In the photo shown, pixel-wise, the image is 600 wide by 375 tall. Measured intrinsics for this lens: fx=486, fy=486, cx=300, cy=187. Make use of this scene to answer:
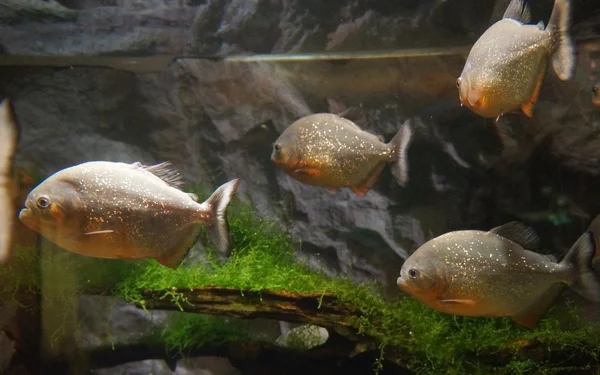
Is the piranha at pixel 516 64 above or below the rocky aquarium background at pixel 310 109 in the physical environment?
above

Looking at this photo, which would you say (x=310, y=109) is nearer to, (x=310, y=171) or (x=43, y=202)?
(x=310, y=171)

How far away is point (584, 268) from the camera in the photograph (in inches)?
112

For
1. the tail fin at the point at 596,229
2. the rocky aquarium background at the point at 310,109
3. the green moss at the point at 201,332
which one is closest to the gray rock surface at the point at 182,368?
the green moss at the point at 201,332

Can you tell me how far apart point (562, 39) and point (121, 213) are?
2.67m

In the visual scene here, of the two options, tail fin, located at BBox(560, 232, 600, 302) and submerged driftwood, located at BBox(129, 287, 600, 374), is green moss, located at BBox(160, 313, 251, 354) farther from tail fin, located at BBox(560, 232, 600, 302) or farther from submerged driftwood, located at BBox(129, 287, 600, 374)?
tail fin, located at BBox(560, 232, 600, 302)

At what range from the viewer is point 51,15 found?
16.8 feet

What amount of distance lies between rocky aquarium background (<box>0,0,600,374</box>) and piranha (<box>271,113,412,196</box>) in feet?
3.80

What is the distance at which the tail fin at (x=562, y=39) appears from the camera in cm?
270

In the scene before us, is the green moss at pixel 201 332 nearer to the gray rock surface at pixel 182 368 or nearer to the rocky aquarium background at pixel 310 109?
the gray rock surface at pixel 182 368

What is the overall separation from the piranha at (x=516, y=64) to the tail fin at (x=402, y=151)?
0.87 metres

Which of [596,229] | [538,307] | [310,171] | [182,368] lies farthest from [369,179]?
[182,368]

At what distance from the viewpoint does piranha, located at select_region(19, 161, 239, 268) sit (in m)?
2.70

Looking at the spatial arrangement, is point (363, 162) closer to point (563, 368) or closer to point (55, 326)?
Result: point (563, 368)

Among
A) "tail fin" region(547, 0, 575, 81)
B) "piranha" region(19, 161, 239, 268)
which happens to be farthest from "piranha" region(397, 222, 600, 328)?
"piranha" region(19, 161, 239, 268)
